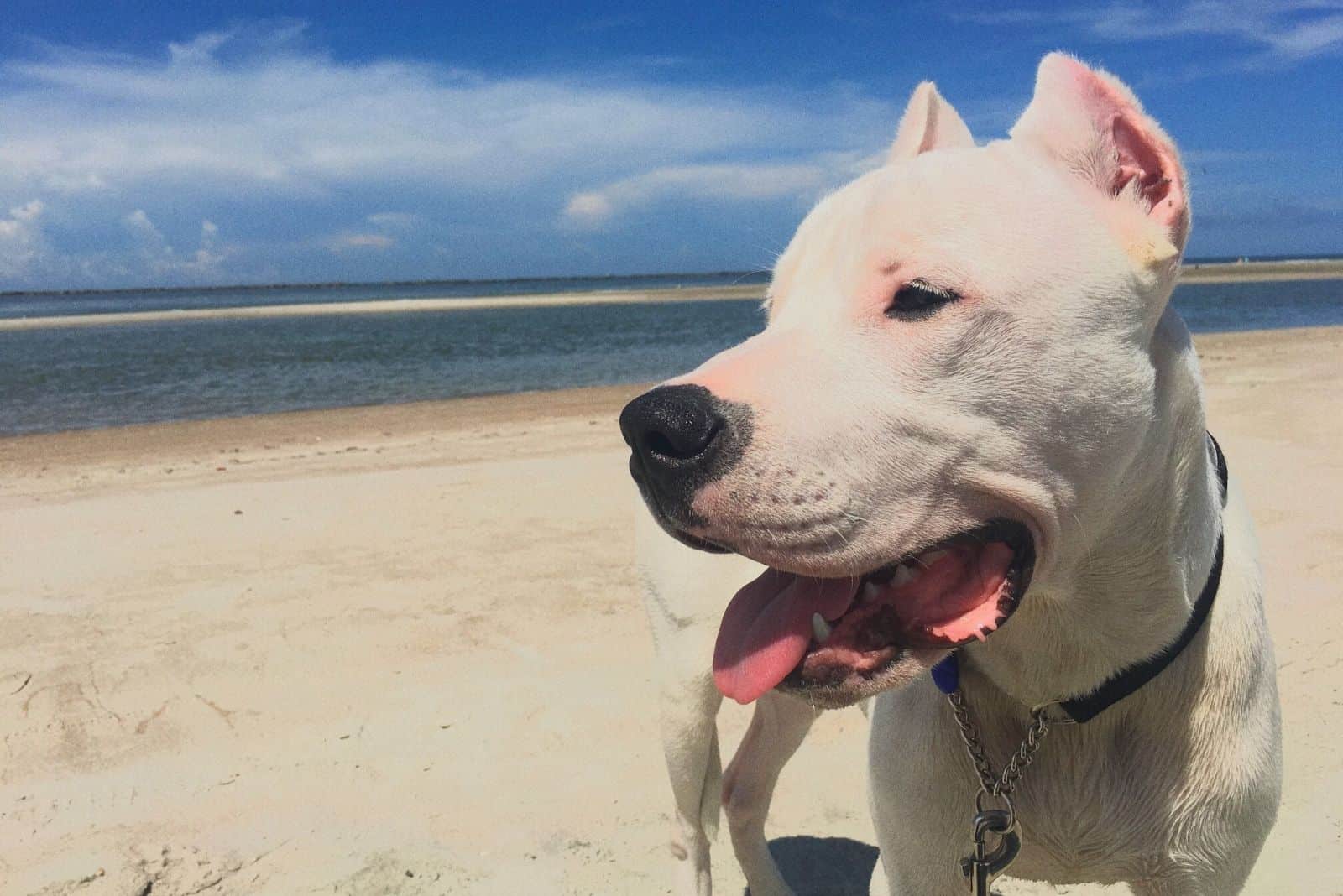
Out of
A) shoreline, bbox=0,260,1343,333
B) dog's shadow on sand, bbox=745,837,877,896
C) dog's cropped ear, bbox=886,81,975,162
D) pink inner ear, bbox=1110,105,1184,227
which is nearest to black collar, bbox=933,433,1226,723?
pink inner ear, bbox=1110,105,1184,227

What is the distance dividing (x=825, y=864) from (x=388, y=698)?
2.00m

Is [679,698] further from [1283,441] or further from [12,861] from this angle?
[1283,441]

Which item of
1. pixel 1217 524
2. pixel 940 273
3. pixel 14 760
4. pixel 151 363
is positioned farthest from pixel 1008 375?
pixel 151 363

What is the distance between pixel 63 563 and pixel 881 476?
6.12 m

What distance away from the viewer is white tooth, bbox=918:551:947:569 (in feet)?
5.80

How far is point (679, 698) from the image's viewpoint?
2.99 m

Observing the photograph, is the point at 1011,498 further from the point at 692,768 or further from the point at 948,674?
the point at 692,768

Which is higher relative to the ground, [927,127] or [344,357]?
[927,127]

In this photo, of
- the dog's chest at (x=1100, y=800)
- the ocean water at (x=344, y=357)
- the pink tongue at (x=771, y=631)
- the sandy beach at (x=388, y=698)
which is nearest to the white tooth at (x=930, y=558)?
the pink tongue at (x=771, y=631)

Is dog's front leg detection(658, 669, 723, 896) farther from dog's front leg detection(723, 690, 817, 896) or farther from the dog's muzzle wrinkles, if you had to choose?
the dog's muzzle wrinkles

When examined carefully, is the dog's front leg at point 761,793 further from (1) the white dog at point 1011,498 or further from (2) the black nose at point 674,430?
(2) the black nose at point 674,430

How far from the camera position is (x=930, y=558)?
1776 mm

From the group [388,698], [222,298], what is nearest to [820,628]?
[388,698]

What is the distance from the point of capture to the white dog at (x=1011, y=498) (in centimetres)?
164
